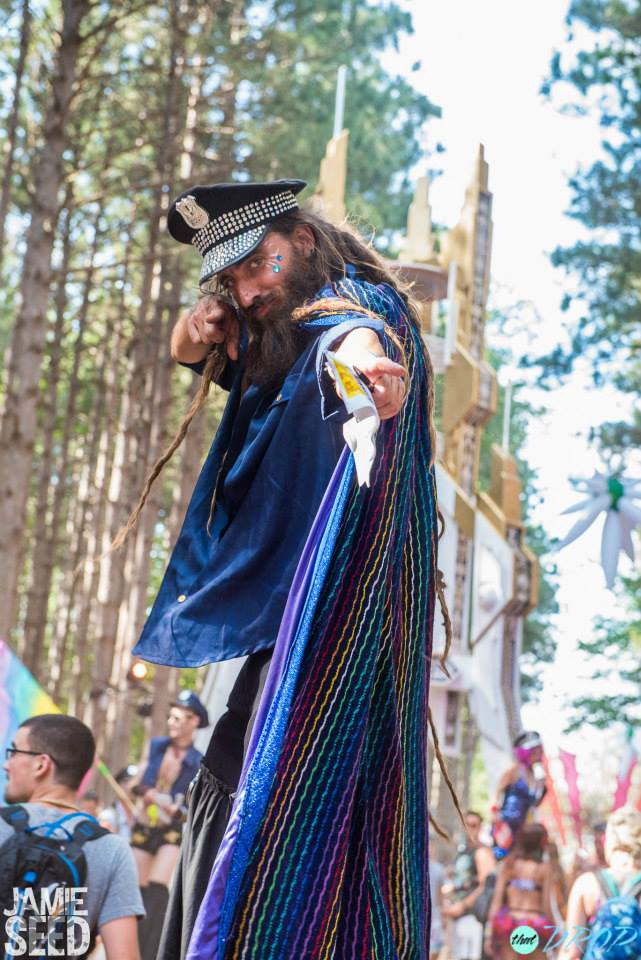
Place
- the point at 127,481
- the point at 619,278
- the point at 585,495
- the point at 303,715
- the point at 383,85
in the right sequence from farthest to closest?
the point at 383,85
the point at 619,278
the point at 127,481
the point at 585,495
the point at 303,715

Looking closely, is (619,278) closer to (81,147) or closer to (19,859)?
(81,147)

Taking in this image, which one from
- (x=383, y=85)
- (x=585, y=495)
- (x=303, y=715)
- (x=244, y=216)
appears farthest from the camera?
(x=383, y=85)

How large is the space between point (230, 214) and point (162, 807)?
7.30 m

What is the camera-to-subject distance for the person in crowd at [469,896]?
41.4ft

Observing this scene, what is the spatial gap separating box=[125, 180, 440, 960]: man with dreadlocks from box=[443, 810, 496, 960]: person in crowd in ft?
30.9

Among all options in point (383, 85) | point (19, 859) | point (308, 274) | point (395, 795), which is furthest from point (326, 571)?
point (383, 85)

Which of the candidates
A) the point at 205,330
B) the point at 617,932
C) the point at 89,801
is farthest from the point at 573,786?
the point at 205,330

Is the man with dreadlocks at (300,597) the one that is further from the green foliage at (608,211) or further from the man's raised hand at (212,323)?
the green foliage at (608,211)

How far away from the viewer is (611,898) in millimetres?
5883

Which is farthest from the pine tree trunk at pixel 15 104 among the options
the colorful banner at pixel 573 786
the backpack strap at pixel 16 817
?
the backpack strap at pixel 16 817

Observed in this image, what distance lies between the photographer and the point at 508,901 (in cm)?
1087

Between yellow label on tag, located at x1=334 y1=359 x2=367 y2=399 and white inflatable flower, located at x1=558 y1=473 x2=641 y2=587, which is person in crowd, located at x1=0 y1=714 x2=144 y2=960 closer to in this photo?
yellow label on tag, located at x1=334 y1=359 x2=367 y2=399

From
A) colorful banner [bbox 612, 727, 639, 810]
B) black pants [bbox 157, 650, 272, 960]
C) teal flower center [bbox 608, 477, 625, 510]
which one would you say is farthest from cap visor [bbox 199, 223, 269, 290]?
colorful banner [bbox 612, 727, 639, 810]

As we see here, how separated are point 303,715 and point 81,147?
1549 cm
